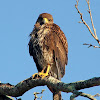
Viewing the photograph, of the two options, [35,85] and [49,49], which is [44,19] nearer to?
[49,49]

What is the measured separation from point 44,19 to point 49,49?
112cm

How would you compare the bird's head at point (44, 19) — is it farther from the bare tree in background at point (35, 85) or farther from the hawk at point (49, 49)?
the bare tree in background at point (35, 85)

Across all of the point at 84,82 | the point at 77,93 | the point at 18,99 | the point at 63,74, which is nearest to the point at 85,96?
the point at 77,93

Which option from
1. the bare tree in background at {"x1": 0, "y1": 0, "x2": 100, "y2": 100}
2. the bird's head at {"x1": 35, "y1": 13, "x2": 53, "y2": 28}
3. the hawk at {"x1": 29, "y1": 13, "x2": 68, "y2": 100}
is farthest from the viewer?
the bird's head at {"x1": 35, "y1": 13, "x2": 53, "y2": 28}

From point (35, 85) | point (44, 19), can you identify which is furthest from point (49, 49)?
point (35, 85)

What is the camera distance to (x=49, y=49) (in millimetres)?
6594

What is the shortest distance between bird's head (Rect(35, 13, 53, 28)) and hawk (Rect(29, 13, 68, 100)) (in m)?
0.21

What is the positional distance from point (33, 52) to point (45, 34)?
21.1 inches

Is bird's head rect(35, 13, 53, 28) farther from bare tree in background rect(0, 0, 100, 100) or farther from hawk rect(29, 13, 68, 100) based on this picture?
bare tree in background rect(0, 0, 100, 100)

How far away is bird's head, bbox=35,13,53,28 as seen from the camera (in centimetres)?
728

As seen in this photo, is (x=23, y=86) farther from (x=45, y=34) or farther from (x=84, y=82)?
(x=45, y=34)

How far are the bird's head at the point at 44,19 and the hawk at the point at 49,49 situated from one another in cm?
21

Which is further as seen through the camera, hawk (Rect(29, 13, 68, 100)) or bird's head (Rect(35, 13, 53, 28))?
bird's head (Rect(35, 13, 53, 28))

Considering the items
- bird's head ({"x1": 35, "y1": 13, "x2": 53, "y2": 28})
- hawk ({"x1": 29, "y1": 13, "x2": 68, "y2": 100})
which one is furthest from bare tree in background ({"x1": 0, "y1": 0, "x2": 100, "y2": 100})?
bird's head ({"x1": 35, "y1": 13, "x2": 53, "y2": 28})
